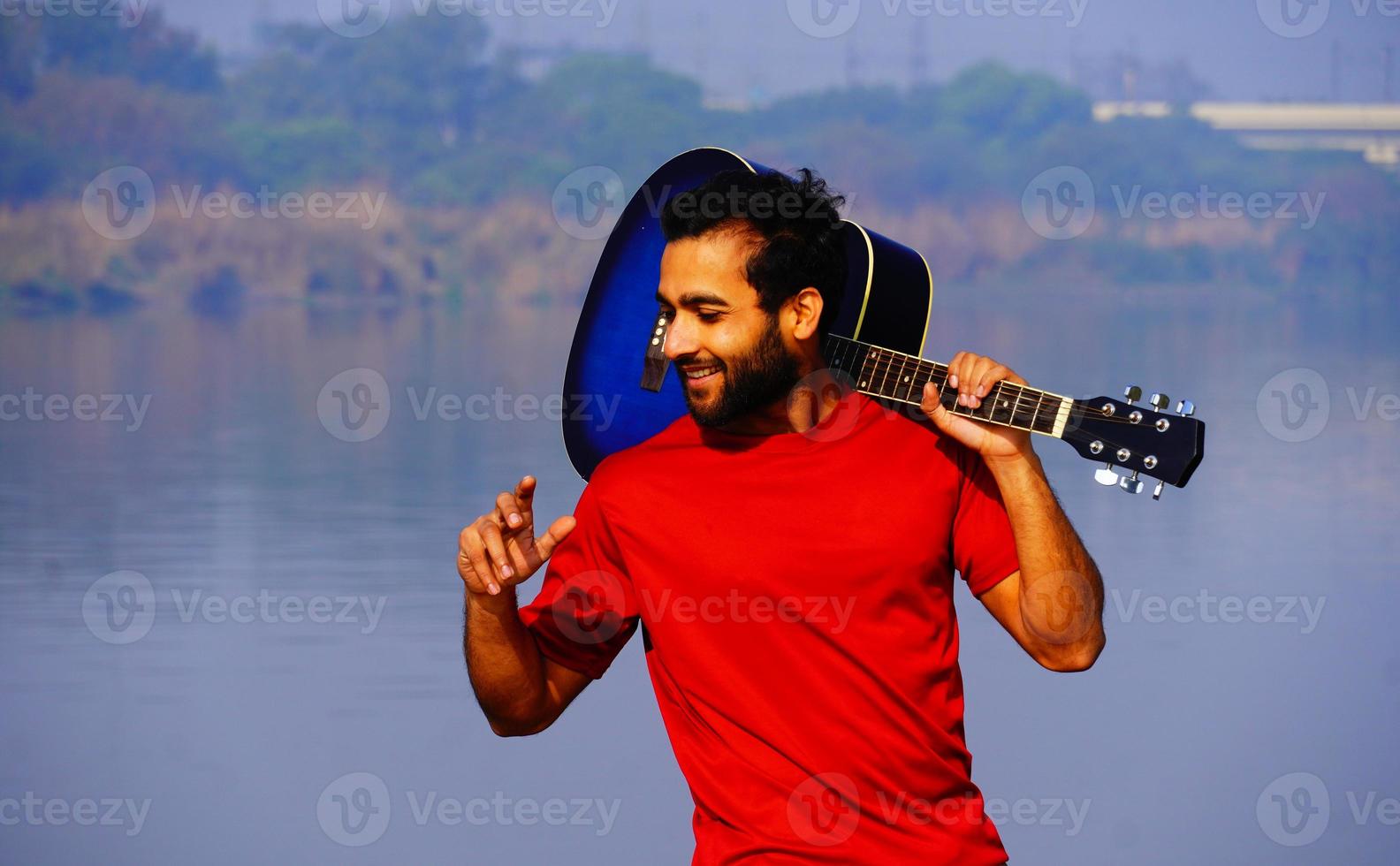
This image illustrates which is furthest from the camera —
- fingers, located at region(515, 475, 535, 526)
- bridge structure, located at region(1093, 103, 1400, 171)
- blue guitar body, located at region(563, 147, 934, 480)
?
bridge structure, located at region(1093, 103, 1400, 171)

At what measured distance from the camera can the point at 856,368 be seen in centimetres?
190

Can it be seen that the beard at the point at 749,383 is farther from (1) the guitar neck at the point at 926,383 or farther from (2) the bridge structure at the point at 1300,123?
(2) the bridge structure at the point at 1300,123

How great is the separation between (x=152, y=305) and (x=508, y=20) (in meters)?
4.40

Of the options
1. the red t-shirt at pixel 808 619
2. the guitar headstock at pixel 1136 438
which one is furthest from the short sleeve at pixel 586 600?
the guitar headstock at pixel 1136 438

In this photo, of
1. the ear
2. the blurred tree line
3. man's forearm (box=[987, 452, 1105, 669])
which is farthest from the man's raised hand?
the blurred tree line

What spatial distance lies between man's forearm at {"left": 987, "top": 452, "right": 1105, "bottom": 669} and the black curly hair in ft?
0.92

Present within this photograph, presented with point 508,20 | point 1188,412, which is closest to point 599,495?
point 1188,412

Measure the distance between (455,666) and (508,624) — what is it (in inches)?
93.8

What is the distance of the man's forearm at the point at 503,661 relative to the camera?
176cm

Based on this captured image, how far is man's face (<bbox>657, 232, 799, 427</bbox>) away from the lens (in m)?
1.78

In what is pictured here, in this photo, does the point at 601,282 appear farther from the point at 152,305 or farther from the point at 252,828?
→ the point at 152,305

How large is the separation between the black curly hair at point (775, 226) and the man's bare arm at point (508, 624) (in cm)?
32

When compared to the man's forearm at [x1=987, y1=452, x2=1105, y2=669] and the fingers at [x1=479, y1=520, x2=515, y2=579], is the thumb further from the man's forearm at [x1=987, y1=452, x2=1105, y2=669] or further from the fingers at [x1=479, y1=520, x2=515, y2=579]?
the man's forearm at [x1=987, y1=452, x2=1105, y2=669]

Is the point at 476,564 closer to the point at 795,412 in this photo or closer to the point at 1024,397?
the point at 795,412
